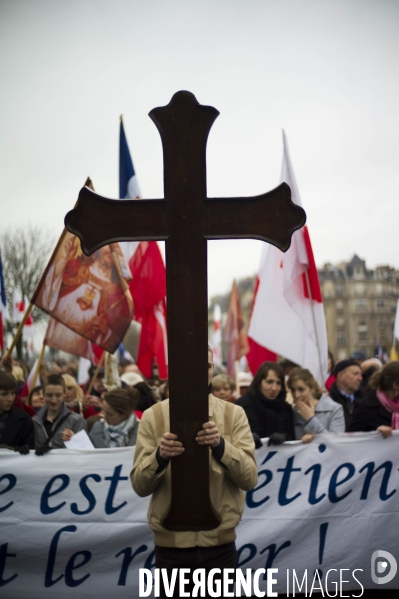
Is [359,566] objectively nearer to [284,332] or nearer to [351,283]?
[284,332]

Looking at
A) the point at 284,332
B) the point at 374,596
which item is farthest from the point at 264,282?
the point at 374,596

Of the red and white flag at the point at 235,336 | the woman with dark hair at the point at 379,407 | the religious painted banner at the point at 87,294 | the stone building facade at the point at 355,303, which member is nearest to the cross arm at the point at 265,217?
the woman with dark hair at the point at 379,407

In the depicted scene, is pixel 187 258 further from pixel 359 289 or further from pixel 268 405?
pixel 359 289

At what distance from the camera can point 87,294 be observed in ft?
23.5

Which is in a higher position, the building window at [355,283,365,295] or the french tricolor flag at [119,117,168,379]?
the building window at [355,283,365,295]

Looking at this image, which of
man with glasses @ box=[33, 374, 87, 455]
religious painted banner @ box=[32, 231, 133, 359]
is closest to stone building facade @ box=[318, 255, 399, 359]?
religious painted banner @ box=[32, 231, 133, 359]

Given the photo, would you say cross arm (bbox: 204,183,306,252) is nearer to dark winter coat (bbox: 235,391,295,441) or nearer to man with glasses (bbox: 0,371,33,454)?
dark winter coat (bbox: 235,391,295,441)

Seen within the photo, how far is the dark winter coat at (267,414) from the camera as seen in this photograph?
5.73 m

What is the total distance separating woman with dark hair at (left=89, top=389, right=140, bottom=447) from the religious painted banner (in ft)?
4.35

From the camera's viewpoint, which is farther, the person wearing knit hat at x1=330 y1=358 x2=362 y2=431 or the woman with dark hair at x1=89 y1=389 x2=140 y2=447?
the person wearing knit hat at x1=330 y1=358 x2=362 y2=431

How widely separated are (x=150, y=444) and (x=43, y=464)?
2.40 meters

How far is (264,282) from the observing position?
8.34 metres

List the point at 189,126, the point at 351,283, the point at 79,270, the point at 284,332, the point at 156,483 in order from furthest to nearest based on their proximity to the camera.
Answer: the point at 351,283 → the point at 284,332 → the point at 79,270 → the point at 156,483 → the point at 189,126

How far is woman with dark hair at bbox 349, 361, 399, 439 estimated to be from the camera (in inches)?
227
